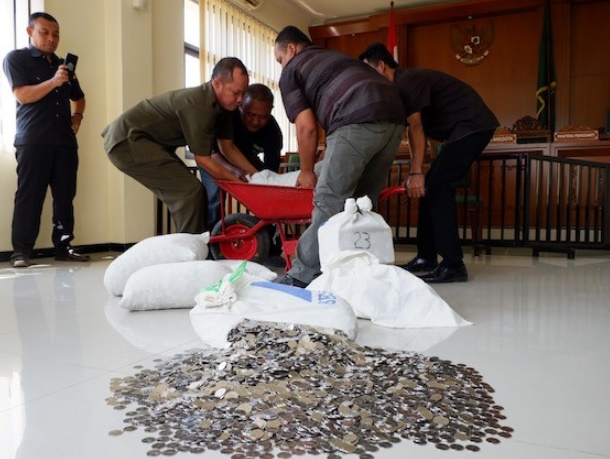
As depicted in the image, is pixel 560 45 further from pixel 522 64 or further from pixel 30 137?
pixel 30 137

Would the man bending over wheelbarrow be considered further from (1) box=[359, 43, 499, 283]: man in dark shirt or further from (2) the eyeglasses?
(1) box=[359, 43, 499, 283]: man in dark shirt

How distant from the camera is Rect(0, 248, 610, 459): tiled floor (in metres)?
0.93

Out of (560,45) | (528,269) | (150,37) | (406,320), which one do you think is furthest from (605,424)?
(560,45)

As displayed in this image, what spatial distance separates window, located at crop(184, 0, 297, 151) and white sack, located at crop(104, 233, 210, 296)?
13.0 feet

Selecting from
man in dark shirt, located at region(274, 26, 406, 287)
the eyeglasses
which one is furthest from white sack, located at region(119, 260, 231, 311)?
the eyeglasses

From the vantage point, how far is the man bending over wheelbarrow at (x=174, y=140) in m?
2.88

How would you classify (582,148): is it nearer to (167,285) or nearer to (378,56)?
(378,56)

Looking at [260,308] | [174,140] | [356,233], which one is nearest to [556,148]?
[174,140]

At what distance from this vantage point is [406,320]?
5.86 ft

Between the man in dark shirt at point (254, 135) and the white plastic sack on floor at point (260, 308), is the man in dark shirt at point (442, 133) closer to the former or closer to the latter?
the man in dark shirt at point (254, 135)

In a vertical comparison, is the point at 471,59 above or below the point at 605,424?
above

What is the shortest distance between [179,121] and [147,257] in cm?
103

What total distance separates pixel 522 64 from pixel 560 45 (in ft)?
1.75

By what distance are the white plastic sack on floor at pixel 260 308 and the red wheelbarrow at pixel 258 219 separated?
103 cm
